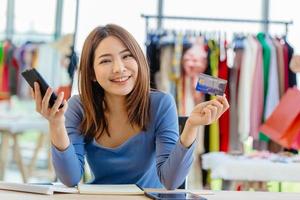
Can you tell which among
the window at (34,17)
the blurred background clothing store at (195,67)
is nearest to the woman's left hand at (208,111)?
the blurred background clothing store at (195,67)

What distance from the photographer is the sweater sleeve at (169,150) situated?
1.49 metres

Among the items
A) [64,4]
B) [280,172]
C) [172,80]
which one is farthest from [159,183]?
[64,4]

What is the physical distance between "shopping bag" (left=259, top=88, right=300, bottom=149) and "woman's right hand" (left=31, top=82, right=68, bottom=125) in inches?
82.9

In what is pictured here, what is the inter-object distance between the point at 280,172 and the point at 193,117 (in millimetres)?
1561

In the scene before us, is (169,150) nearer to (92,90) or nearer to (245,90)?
(92,90)

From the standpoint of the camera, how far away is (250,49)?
139 inches

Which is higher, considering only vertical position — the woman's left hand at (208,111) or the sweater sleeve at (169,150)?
the woman's left hand at (208,111)

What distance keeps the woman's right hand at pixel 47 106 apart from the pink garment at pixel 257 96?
230cm

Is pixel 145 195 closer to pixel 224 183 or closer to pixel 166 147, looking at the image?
pixel 166 147

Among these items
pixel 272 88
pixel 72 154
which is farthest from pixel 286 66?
pixel 72 154

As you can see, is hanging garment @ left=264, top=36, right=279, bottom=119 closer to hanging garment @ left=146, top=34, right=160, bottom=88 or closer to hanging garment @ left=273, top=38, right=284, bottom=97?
hanging garment @ left=273, top=38, right=284, bottom=97

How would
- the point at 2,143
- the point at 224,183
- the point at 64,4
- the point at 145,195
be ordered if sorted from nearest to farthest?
1. the point at 145,195
2. the point at 224,183
3. the point at 2,143
4. the point at 64,4

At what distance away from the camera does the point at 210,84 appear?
1284mm

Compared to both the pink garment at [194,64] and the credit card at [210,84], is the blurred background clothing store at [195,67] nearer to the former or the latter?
the pink garment at [194,64]
